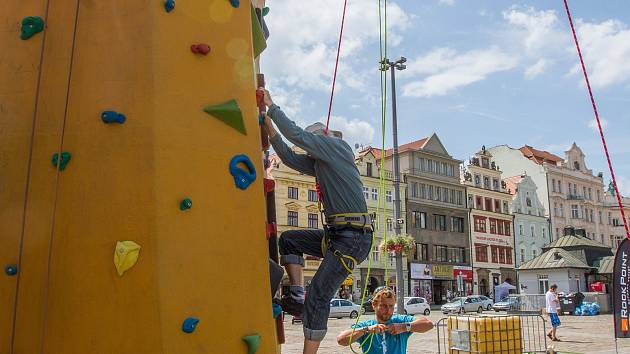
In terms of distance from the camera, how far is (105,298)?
278 centimetres

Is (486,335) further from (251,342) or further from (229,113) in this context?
(229,113)

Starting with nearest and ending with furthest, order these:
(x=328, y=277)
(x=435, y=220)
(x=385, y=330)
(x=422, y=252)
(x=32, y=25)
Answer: (x=32, y=25)
(x=328, y=277)
(x=385, y=330)
(x=422, y=252)
(x=435, y=220)

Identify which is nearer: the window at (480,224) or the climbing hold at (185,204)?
the climbing hold at (185,204)

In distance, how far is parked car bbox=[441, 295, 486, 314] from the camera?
132ft

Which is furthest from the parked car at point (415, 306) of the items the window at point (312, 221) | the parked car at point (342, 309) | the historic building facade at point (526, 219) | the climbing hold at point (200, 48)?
the climbing hold at point (200, 48)

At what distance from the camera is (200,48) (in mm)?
3117

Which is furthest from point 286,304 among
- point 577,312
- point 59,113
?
point 577,312

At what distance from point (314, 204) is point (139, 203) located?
44812mm

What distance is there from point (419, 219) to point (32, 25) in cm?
5243

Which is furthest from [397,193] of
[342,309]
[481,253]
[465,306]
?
[481,253]

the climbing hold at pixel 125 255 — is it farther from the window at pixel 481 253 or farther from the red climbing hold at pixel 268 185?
the window at pixel 481 253

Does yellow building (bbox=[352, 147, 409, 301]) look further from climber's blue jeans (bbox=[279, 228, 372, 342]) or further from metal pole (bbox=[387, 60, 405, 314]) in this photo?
climber's blue jeans (bbox=[279, 228, 372, 342])

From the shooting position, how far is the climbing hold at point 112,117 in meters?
2.89

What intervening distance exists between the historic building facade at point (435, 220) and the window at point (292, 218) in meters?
11.3
